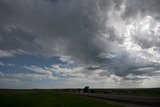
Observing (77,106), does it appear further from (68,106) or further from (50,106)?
(50,106)

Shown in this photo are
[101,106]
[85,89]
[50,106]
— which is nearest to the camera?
[101,106]

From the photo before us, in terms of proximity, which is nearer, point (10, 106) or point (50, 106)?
point (50, 106)

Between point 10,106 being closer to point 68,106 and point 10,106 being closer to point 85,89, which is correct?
point 68,106

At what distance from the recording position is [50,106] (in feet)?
114

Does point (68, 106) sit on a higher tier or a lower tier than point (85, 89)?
lower

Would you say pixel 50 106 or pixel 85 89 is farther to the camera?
pixel 85 89

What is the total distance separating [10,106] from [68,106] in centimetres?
1053

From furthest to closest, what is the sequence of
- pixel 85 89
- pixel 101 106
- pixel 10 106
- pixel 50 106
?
pixel 85 89, pixel 10 106, pixel 50 106, pixel 101 106

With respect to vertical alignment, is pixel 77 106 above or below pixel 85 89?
below

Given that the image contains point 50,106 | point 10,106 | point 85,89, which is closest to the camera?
point 50,106

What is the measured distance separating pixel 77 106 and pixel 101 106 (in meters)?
4.56

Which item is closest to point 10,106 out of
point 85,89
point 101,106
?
point 101,106

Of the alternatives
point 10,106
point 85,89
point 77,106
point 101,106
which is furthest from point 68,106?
point 85,89

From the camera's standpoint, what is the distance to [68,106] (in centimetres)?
3522
